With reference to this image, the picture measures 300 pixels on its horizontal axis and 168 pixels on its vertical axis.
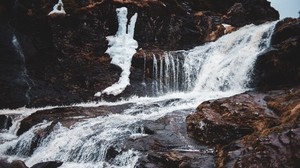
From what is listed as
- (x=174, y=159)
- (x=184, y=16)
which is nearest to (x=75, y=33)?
(x=184, y=16)

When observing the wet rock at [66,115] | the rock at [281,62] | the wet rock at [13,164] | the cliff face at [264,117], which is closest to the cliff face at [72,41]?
the wet rock at [66,115]

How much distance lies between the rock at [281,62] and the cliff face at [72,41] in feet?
19.9

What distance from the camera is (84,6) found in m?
19.6

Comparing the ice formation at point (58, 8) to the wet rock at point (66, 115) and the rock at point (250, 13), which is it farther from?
the rock at point (250, 13)

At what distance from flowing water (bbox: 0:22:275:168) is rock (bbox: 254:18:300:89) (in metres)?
0.64

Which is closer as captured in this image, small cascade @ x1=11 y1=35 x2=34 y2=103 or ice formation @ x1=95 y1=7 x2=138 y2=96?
small cascade @ x1=11 y1=35 x2=34 y2=103

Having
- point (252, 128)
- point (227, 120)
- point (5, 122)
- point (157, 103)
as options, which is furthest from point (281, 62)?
point (5, 122)

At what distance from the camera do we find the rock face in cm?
639

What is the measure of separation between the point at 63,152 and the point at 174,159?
3593 mm

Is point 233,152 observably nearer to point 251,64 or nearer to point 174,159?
point 174,159

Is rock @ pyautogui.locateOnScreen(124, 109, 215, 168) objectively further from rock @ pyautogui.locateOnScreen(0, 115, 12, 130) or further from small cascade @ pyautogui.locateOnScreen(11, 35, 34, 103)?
small cascade @ pyautogui.locateOnScreen(11, 35, 34, 103)

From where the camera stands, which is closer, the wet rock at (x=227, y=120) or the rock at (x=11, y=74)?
the wet rock at (x=227, y=120)

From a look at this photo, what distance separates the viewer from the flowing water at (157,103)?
9531 millimetres

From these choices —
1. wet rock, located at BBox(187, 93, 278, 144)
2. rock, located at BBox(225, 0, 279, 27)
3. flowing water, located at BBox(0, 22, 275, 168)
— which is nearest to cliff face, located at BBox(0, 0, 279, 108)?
flowing water, located at BBox(0, 22, 275, 168)
